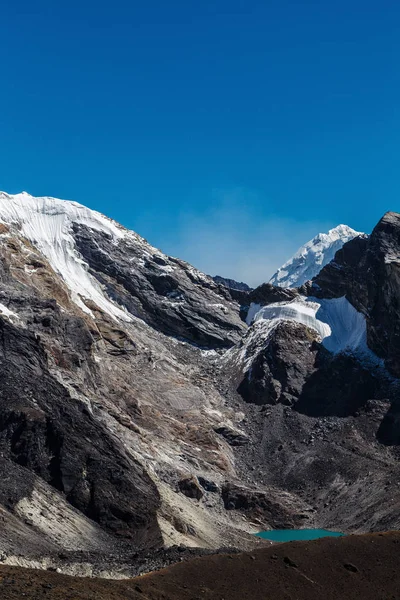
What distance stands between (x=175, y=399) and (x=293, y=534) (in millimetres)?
42690

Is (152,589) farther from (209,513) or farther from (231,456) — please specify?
(231,456)

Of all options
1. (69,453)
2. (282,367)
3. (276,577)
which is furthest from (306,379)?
(276,577)

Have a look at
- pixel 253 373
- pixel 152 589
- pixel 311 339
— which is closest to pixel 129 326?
pixel 253 373

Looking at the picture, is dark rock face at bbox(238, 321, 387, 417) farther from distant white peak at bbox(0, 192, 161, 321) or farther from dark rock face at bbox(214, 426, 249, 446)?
distant white peak at bbox(0, 192, 161, 321)

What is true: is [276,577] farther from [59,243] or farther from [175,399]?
[59,243]

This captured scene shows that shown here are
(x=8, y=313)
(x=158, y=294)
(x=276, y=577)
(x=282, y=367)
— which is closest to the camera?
(x=276, y=577)

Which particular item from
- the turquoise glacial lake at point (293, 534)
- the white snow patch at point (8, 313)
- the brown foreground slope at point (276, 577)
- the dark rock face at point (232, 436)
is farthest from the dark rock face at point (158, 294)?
the brown foreground slope at point (276, 577)

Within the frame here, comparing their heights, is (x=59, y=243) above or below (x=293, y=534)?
above

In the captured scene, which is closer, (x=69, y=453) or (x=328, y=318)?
(x=69, y=453)

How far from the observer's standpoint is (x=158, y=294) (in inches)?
7451

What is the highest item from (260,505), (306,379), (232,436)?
(306,379)

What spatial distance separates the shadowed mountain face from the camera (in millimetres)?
84562

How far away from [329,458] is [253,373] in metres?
38.0

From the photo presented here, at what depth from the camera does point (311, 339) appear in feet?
566
